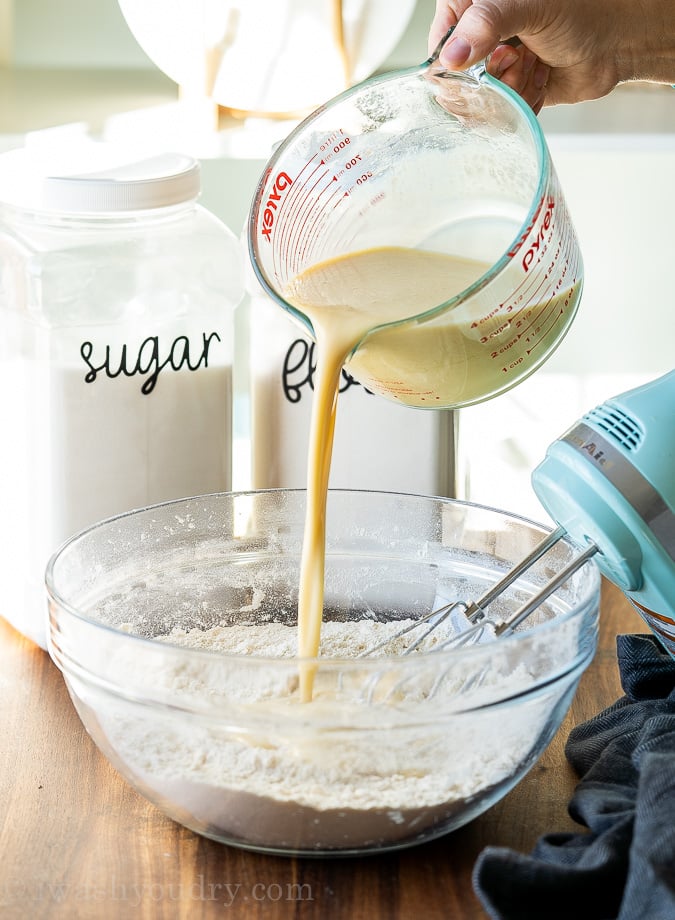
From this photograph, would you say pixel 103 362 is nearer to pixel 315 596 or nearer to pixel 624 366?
pixel 315 596

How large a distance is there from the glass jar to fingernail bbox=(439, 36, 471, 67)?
0.24m

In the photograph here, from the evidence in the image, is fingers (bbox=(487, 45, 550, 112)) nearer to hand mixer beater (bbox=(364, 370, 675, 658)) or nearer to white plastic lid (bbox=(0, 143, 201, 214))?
white plastic lid (bbox=(0, 143, 201, 214))

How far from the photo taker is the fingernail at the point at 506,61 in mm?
947

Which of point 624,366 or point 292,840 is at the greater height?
point 292,840

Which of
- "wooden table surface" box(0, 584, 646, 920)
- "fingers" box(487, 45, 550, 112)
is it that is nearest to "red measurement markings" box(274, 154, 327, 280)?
"fingers" box(487, 45, 550, 112)

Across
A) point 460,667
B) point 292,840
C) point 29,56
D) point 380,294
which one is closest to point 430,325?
point 380,294

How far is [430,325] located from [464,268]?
116 mm

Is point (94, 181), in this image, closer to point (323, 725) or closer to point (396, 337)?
point (396, 337)

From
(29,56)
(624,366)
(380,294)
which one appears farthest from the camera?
(624,366)

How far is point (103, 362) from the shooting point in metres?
0.91

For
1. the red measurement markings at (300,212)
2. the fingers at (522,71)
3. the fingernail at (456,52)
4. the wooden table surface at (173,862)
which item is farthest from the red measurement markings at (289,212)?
the wooden table surface at (173,862)

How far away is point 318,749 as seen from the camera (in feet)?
2.03

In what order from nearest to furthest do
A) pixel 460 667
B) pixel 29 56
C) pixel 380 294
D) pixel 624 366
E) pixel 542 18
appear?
1. pixel 460 667
2. pixel 380 294
3. pixel 542 18
4. pixel 29 56
5. pixel 624 366

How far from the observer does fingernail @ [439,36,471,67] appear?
0.77 meters
